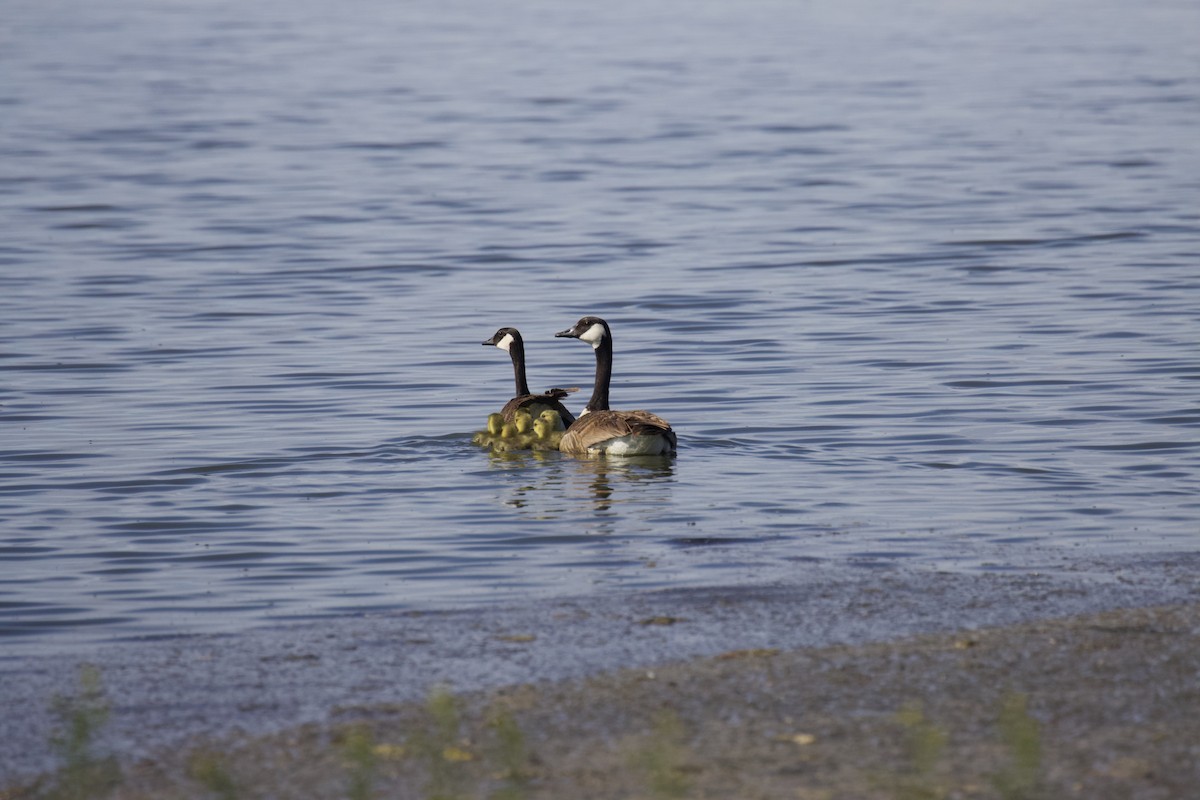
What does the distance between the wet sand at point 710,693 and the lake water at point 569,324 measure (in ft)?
1.97

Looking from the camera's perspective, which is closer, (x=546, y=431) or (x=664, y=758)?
(x=664, y=758)

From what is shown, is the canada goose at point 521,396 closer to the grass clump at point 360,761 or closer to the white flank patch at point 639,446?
the white flank patch at point 639,446

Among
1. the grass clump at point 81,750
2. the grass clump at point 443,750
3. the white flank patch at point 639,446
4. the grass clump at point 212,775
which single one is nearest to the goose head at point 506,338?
the white flank patch at point 639,446

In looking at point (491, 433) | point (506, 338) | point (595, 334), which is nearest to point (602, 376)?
point (595, 334)

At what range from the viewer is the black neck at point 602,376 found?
512 inches

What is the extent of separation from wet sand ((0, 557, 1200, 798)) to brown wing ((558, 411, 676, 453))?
129 inches

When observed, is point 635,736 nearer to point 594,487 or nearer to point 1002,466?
point 594,487

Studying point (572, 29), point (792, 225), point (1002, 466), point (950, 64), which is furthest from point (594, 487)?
point (572, 29)

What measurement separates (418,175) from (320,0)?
2111 inches

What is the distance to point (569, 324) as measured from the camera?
17.5 metres

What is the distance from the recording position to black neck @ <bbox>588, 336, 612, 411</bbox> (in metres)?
13.0

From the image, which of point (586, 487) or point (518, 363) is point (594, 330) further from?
point (586, 487)

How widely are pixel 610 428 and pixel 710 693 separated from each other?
5.30 meters

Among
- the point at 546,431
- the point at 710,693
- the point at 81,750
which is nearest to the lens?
the point at 81,750
